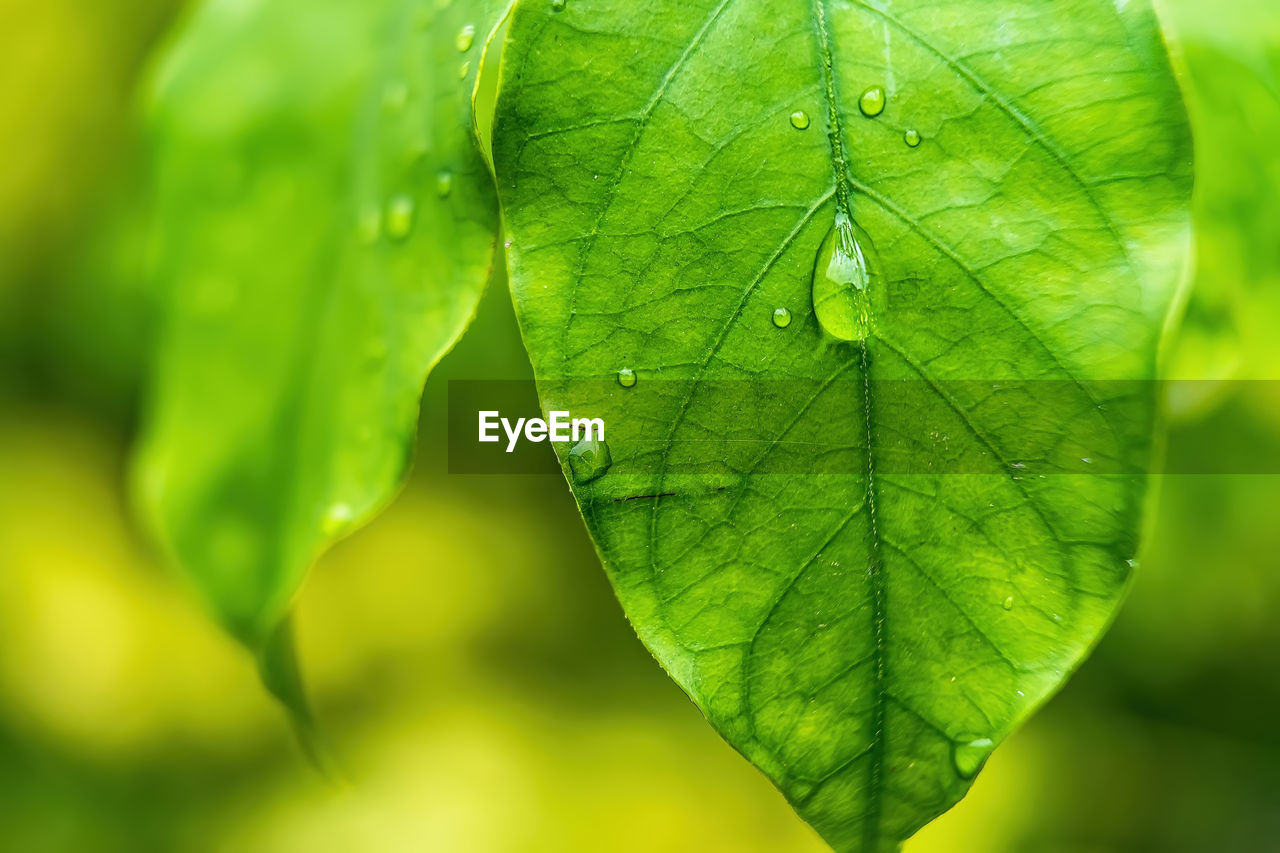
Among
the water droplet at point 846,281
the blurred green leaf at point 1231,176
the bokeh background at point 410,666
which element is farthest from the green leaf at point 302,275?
the bokeh background at point 410,666

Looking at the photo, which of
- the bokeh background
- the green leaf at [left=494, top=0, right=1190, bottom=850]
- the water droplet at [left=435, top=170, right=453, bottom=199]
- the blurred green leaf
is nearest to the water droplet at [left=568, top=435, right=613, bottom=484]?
the green leaf at [left=494, top=0, right=1190, bottom=850]

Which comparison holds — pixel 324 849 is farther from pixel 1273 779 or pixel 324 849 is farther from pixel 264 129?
pixel 1273 779

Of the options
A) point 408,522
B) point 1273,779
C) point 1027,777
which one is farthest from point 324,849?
point 1273,779

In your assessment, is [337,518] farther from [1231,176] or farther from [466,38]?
[1231,176]

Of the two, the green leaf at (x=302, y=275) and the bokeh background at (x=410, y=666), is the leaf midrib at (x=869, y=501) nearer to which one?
the green leaf at (x=302, y=275)

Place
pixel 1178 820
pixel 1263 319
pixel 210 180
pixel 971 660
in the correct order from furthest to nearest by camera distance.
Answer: pixel 1178 820, pixel 1263 319, pixel 210 180, pixel 971 660

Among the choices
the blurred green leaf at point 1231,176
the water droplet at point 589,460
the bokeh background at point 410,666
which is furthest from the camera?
the bokeh background at point 410,666
